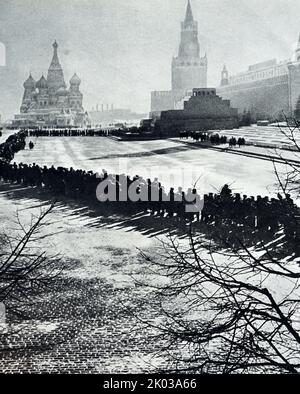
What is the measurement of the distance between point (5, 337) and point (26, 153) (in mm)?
26151

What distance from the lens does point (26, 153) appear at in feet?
103

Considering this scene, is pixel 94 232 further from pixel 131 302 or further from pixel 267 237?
pixel 131 302

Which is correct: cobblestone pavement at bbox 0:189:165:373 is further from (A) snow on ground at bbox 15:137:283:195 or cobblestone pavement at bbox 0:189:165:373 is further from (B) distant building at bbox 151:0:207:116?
(B) distant building at bbox 151:0:207:116

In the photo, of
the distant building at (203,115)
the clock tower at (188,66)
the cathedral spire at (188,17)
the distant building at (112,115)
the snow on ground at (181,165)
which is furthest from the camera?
the distant building at (112,115)

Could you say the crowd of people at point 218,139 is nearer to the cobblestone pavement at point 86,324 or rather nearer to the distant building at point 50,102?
the cobblestone pavement at point 86,324

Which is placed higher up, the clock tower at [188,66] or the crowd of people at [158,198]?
the clock tower at [188,66]

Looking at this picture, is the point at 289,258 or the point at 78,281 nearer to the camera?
the point at 78,281

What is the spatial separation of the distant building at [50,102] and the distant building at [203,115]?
37753mm

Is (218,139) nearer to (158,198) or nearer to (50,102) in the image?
(158,198)

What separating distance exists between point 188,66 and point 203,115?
47.1 metres

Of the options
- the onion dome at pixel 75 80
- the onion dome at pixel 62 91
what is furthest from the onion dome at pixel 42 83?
the onion dome at pixel 75 80

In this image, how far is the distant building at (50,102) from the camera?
283 ft

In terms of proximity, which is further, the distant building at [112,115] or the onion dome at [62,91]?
the distant building at [112,115]

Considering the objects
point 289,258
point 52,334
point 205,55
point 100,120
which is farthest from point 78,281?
point 100,120
